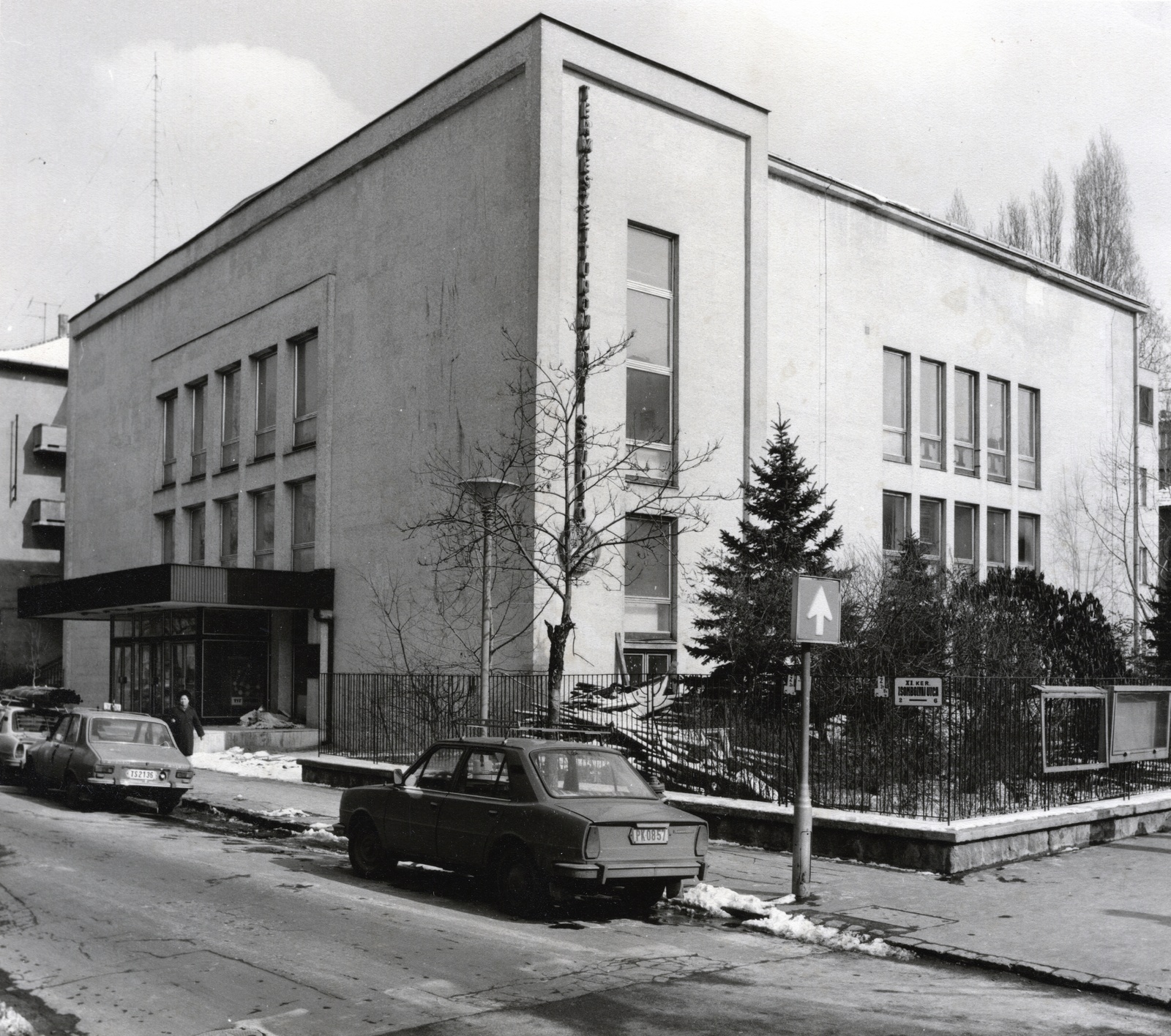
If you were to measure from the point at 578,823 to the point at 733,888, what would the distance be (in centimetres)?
246

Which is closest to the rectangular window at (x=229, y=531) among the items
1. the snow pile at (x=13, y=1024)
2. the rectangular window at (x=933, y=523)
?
the rectangular window at (x=933, y=523)

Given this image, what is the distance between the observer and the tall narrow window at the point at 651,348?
25.8 metres

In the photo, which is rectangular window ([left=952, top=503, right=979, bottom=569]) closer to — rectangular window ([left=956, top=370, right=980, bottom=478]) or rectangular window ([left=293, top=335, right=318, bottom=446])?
rectangular window ([left=956, top=370, right=980, bottom=478])

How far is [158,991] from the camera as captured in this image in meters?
7.61

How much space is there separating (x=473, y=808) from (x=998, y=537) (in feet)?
86.3

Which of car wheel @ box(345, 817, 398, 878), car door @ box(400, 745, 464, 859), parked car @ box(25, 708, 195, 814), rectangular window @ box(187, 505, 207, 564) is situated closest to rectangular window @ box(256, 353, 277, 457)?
rectangular window @ box(187, 505, 207, 564)

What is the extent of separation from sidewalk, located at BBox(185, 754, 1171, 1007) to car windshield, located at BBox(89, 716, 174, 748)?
8.71 metres

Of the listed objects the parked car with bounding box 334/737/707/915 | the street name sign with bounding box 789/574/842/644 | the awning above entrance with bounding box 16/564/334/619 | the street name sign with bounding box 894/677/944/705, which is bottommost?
the parked car with bounding box 334/737/707/915

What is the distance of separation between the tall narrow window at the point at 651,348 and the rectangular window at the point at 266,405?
37.1ft

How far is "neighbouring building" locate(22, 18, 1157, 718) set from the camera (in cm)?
2538

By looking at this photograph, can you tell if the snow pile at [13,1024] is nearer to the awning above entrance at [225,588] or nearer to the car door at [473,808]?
the car door at [473,808]

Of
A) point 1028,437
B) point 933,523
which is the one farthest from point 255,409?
point 1028,437

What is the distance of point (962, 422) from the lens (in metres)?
33.4

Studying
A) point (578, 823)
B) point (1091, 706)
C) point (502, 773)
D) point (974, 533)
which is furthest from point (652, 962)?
point (974, 533)
